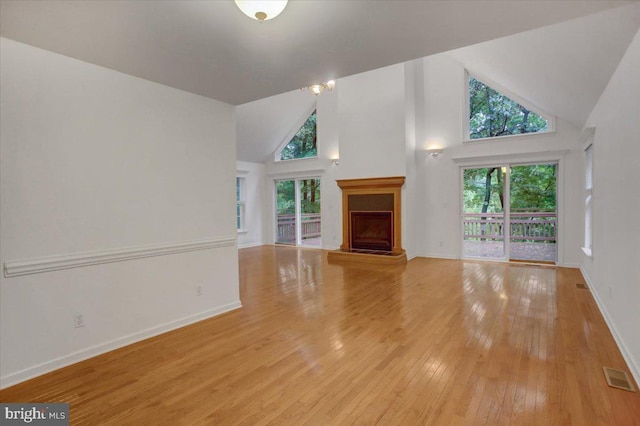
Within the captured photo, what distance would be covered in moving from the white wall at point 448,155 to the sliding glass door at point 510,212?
205 mm

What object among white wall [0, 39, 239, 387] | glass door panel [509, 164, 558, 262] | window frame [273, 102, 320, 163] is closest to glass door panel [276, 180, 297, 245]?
window frame [273, 102, 320, 163]

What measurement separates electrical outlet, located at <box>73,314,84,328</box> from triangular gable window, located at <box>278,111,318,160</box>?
23.5ft

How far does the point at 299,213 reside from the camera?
9.57 meters

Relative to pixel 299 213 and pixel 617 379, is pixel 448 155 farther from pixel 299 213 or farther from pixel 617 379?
pixel 617 379

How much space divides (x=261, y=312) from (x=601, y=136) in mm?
4454

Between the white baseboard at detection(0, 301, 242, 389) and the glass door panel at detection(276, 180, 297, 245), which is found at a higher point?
the glass door panel at detection(276, 180, 297, 245)

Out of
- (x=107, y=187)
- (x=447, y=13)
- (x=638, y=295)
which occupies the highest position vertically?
(x=447, y=13)

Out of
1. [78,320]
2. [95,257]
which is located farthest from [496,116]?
[78,320]

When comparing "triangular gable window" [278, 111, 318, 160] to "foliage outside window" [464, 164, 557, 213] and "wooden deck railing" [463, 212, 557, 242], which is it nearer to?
"foliage outside window" [464, 164, 557, 213]

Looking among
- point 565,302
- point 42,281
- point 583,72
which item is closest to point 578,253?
point 565,302

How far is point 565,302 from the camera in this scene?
3910mm

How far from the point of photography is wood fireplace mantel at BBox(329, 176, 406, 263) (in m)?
6.59

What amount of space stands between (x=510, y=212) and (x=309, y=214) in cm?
520

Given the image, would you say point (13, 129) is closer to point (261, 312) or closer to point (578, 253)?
point (261, 312)
